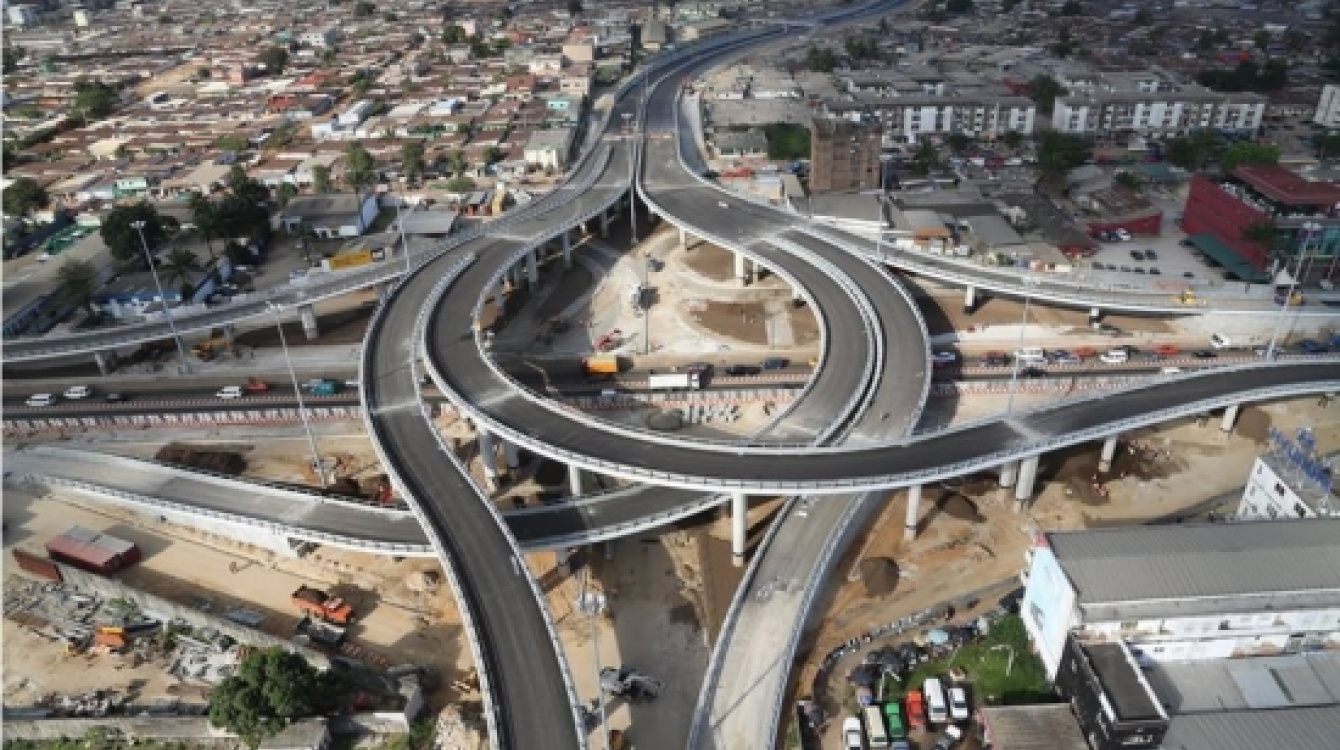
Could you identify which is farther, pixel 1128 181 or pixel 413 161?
pixel 413 161

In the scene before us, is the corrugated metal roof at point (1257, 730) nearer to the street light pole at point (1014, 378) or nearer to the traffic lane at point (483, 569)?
the street light pole at point (1014, 378)

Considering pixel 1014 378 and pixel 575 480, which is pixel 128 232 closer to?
pixel 575 480

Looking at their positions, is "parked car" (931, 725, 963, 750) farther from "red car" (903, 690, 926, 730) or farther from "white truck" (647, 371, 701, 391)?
"white truck" (647, 371, 701, 391)

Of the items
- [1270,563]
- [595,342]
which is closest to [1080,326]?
[1270,563]

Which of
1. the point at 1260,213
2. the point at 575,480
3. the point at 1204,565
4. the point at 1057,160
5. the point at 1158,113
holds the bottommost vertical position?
the point at 575,480

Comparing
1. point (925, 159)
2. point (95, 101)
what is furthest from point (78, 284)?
point (925, 159)

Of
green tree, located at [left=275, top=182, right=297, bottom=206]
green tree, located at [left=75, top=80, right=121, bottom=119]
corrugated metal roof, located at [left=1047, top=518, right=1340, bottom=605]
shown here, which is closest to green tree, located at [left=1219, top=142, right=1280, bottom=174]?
corrugated metal roof, located at [left=1047, top=518, right=1340, bottom=605]
